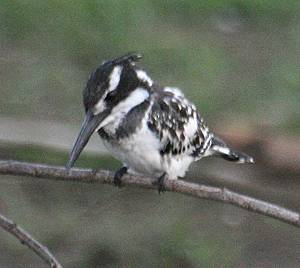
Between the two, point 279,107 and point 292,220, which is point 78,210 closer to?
point 279,107

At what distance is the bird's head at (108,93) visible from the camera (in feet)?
8.95

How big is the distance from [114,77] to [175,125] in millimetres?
334

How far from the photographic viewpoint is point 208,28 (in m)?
5.14

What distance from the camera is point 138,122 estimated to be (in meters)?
2.93

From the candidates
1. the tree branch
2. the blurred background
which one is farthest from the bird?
the blurred background

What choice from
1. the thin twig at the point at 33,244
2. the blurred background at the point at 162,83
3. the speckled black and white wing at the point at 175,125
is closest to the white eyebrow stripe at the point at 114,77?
the speckled black and white wing at the point at 175,125

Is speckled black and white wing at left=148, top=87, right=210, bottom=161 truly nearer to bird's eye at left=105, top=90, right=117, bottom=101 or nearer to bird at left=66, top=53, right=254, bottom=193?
bird at left=66, top=53, right=254, bottom=193

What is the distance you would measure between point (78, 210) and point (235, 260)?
60 centimetres

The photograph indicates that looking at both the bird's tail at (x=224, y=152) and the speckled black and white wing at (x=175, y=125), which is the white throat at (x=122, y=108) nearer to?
the speckled black and white wing at (x=175, y=125)

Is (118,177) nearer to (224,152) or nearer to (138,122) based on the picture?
(138,122)

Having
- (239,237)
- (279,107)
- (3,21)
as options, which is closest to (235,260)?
(239,237)

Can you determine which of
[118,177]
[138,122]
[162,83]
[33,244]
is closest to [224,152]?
[138,122]

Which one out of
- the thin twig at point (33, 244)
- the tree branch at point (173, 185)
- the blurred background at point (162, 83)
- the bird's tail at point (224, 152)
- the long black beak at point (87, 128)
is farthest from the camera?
the blurred background at point (162, 83)

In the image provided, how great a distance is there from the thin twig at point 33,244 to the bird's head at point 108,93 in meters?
0.27
